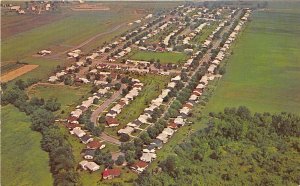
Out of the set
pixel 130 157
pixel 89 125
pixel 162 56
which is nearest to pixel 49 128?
pixel 89 125

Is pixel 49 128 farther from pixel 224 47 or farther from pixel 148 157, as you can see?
pixel 224 47

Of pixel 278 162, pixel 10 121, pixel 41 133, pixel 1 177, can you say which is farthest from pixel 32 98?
pixel 278 162

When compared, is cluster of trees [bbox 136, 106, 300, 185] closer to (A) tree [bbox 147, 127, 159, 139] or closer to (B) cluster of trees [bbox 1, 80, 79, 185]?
(A) tree [bbox 147, 127, 159, 139]

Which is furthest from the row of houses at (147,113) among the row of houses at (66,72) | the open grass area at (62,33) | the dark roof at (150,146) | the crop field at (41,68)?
the open grass area at (62,33)

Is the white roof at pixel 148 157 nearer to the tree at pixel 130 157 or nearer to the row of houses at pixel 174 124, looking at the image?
the row of houses at pixel 174 124

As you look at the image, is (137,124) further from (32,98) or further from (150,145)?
(32,98)

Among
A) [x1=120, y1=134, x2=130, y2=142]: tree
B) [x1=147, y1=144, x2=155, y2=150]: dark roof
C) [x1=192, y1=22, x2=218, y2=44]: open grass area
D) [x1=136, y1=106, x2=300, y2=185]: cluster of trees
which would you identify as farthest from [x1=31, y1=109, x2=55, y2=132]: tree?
[x1=192, y1=22, x2=218, y2=44]: open grass area
